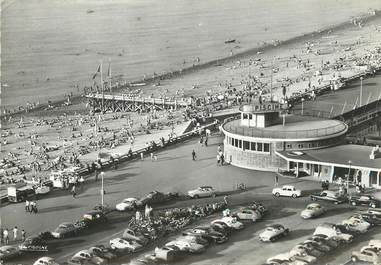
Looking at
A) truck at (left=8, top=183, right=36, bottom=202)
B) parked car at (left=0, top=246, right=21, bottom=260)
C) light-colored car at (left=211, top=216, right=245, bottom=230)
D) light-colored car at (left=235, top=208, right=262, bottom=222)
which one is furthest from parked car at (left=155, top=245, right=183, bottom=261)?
truck at (left=8, top=183, right=36, bottom=202)

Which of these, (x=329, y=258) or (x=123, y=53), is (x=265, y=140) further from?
(x=123, y=53)

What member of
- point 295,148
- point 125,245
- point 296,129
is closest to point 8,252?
point 125,245

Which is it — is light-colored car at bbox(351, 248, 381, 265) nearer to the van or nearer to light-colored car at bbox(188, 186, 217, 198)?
the van

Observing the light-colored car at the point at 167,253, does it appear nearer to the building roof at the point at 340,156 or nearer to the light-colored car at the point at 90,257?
the light-colored car at the point at 90,257

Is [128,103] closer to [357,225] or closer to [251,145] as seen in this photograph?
[251,145]

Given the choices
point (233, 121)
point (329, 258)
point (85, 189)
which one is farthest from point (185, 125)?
point (329, 258)

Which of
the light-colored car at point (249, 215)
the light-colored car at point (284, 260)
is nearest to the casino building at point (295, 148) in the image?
the light-colored car at point (249, 215)
